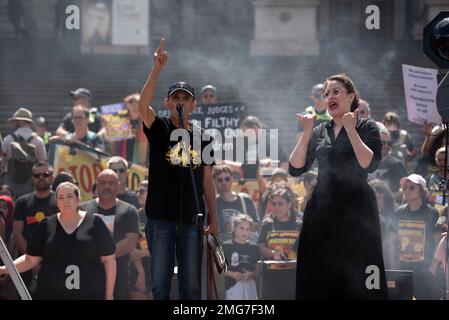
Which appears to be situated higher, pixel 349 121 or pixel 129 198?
pixel 349 121

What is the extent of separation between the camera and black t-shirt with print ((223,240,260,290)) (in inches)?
452

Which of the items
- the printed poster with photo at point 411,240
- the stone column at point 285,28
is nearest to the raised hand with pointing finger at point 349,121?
the printed poster with photo at point 411,240

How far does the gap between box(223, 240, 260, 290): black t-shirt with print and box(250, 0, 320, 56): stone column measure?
43.1ft

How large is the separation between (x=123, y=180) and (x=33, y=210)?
970 mm

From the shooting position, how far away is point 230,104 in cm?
1401

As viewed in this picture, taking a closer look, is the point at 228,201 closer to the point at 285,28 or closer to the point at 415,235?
the point at 415,235

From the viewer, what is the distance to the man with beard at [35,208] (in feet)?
38.4

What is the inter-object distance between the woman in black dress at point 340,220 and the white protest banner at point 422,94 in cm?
632

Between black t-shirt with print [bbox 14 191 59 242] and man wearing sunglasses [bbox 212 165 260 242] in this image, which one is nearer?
black t-shirt with print [bbox 14 191 59 242]

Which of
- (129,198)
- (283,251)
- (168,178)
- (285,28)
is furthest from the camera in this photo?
→ (285,28)

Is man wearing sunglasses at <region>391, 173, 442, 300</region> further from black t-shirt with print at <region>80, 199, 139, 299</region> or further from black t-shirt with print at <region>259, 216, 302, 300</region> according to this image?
black t-shirt with print at <region>80, 199, 139, 299</region>

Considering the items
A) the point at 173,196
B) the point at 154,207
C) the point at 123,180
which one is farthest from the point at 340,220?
the point at 123,180

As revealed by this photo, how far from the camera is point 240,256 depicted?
11531 millimetres

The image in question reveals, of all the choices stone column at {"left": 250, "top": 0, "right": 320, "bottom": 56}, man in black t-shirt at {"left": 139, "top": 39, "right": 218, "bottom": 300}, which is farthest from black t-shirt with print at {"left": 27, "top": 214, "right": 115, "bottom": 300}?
stone column at {"left": 250, "top": 0, "right": 320, "bottom": 56}
